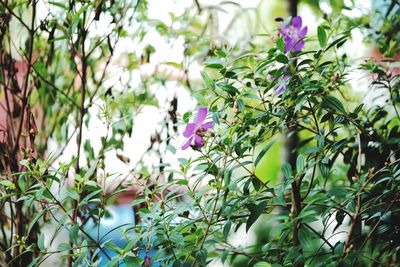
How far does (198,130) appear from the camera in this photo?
899 mm

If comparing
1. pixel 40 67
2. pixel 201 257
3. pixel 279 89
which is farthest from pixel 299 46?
pixel 40 67

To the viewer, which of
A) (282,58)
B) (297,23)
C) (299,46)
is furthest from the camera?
(297,23)

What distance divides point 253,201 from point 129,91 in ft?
2.56

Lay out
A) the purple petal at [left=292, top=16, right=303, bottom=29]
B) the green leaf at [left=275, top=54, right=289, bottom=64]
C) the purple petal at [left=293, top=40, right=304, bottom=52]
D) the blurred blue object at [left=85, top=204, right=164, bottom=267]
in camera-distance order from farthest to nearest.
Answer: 1. the purple petal at [left=292, top=16, right=303, bottom=29]
2. the purple petal at [left=293, top=40, right=304, bottom=52]
3. the blurred blue object at [left=85, top=204, right=164, bottom=267]
4. the green leaf at [left=275, top=54, right=289, bottom=64]

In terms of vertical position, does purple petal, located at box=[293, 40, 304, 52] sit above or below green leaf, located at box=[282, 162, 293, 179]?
above

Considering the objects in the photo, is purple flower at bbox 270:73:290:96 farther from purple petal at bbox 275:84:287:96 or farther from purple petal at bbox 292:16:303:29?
purple petal at bbox 292:16:303:29

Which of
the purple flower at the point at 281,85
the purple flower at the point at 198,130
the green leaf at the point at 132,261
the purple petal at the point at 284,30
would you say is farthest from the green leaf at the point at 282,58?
the green leaf at the point at 132,261

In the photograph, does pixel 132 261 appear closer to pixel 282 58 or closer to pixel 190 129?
pixel 190 129

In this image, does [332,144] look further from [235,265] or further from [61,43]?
[61,43]

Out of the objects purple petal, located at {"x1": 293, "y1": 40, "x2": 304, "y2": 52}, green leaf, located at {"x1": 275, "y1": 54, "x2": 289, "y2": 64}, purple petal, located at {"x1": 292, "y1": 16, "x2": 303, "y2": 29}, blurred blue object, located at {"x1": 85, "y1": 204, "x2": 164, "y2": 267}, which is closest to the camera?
green leaf, located at {"x1": 275, "y1": 54, "x2": 289, "y2": 64}

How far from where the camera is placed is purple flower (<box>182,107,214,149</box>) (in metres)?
0.90

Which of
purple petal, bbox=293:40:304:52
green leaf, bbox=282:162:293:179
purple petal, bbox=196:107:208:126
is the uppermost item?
purple petal, bbox=293:40:304:52

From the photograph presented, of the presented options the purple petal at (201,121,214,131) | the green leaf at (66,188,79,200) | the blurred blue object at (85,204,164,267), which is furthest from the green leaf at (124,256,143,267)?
the purple petal at (201,121,214,131)

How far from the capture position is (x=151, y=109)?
60.4 inches
